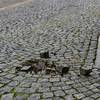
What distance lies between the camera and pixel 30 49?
8.15 metres

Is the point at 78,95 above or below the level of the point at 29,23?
below

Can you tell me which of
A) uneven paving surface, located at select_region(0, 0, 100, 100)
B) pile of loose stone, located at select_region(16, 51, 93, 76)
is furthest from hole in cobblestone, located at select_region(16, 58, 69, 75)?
uneven paving surface, located at select_region(0, 0, 100, 100)

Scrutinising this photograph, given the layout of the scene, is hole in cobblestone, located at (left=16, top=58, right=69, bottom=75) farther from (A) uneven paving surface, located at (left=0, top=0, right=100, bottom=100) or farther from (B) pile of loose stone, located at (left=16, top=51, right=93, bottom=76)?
(A) uneven paving surface, located at (left=0, top=0, right=100, bottom=100)

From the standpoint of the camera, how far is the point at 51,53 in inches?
300

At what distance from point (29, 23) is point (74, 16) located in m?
2.80

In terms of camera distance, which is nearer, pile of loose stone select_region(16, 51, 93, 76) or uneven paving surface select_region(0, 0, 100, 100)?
uneven paving surface select_region(0, 0, 100, 100)

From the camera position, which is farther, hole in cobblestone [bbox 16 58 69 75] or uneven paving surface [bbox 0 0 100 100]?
hole in cobblestone [bbox 16 58 69 75]

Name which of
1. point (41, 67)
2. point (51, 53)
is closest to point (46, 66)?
point (41, 67)

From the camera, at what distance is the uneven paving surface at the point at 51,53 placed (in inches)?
201

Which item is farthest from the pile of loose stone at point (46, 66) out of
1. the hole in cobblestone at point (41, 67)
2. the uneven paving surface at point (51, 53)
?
the uneven paving surface at point (51, 53)

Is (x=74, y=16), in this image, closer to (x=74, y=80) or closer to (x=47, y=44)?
(x=47, y=44)

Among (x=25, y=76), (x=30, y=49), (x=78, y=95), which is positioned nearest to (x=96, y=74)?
(x=78, y=95)

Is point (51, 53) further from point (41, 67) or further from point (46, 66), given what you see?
point (41, 67)

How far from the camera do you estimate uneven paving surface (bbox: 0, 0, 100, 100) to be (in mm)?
5098
